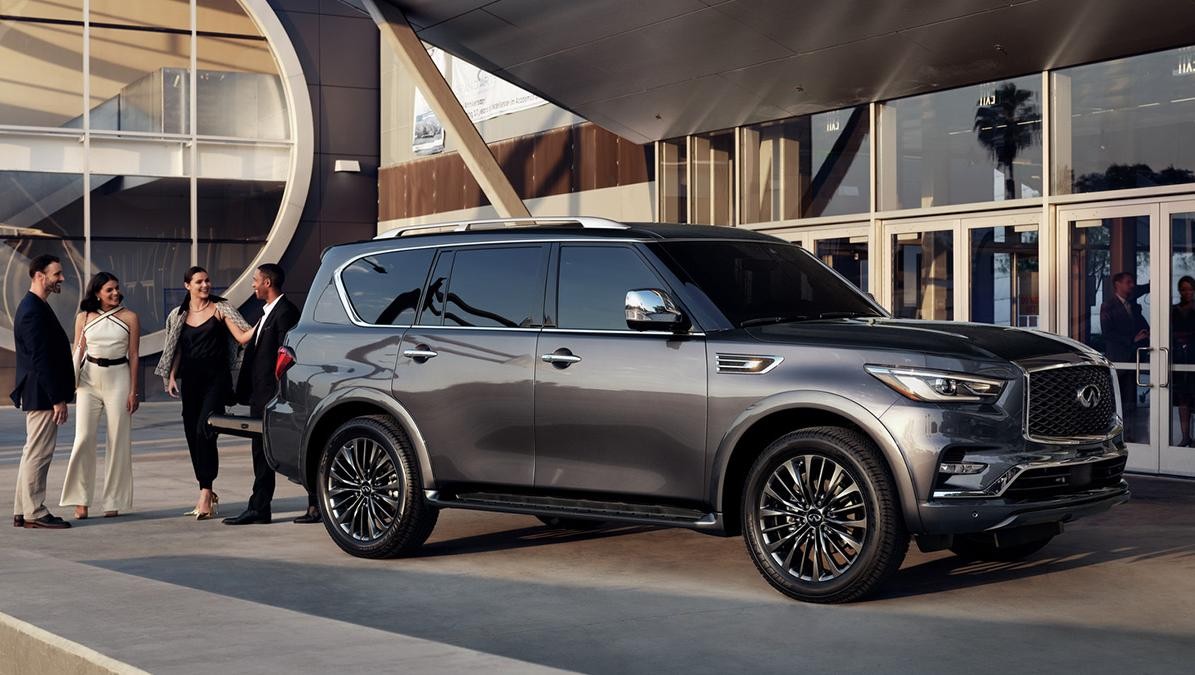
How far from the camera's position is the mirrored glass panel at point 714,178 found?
18.4 m

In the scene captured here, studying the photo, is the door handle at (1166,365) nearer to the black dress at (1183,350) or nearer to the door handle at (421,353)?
the black dress at (1183,350)

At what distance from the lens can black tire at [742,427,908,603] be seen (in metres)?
7.09

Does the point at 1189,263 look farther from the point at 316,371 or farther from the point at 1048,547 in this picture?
the point at 316,371

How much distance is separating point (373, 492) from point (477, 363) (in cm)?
117

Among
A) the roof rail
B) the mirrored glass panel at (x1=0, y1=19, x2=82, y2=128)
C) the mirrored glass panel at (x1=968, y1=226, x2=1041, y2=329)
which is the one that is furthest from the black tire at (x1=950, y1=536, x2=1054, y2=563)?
the mirrored glass panel at (x1=0, y1=19, x2=82, y2=128)

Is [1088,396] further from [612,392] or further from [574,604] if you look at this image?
[574,604]

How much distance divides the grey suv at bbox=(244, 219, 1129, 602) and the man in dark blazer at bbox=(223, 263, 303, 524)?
1.14 metres

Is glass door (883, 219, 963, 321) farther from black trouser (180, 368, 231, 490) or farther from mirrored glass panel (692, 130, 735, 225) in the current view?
black trouser (180, 368, 231, 490)

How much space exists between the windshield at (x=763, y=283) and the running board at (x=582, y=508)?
1061mm

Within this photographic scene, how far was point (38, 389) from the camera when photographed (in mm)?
10602

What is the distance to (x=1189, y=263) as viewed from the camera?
41.6ft

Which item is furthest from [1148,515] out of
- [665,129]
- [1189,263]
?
[665,129]

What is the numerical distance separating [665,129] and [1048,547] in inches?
406

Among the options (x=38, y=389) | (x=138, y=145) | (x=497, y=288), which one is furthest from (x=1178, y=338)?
(x=138, y=145)
